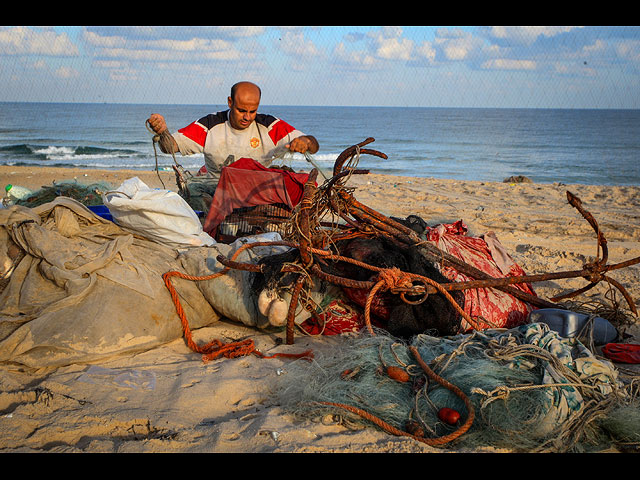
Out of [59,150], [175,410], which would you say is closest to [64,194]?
[175,410]

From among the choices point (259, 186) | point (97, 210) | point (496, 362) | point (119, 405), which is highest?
point (259, 186)

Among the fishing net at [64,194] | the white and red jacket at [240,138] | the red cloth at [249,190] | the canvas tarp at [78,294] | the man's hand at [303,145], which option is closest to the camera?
the canvas tarp at [78,294]

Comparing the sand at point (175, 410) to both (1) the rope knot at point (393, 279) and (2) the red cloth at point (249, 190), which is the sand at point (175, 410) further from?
(2) the red cloth at point (249, 190)

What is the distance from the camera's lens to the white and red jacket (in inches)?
203

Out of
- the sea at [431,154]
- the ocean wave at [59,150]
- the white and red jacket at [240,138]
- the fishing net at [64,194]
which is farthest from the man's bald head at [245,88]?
the ocean wave at [59,150]

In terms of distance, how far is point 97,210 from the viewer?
457 centimetres

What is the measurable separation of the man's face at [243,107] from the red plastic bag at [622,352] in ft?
12.0

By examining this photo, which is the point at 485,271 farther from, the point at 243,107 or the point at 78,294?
the point at 243,107

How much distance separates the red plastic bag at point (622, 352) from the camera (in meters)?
3.05

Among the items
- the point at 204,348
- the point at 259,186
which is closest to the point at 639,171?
the point at 259,186

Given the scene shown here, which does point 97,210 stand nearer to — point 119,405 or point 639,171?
point 119,405

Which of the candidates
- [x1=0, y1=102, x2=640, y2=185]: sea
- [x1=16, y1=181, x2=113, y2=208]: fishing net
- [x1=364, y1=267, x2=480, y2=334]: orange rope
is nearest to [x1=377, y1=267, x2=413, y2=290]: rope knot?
[x1=364, y1=267, x2=480, y2=334]: orange rope

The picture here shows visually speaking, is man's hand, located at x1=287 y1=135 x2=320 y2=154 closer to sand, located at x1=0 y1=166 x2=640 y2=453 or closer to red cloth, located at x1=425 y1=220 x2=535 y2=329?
red cloth, located at x1=425 y1=220 x2=535 y2=329

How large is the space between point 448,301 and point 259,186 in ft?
6.48
